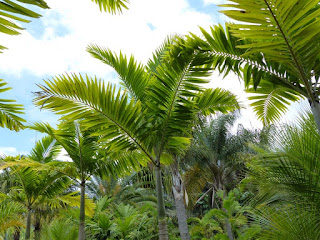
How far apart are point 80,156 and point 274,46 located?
16.9 ft

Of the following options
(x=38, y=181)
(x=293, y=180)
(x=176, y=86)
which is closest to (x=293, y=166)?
(x=293, y=180)

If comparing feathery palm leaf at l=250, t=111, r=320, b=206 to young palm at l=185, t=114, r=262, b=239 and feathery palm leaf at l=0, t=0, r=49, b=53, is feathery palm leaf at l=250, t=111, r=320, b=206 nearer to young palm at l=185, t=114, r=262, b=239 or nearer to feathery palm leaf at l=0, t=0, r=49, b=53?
feathery palm leaf at l=0, t=0, r=49, b=53

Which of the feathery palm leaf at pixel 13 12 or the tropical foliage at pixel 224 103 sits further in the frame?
the tropical foliage at pixel 224 103

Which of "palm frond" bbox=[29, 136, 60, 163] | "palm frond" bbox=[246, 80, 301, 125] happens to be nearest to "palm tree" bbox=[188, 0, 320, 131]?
"palm frond" bbox=[246, 80, 301, 125]

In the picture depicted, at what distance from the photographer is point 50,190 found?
781 cm

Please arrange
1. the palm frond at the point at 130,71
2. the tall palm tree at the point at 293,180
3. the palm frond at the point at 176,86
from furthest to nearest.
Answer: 1. the palm frond at the point at 130,71
2. the palm frond at the point at 176,86
3. the tall palm tree at the point at 293,180

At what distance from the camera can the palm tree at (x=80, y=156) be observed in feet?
19.4

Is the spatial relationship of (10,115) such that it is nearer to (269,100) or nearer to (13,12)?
(13,12)

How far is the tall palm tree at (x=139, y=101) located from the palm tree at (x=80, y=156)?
197 cm

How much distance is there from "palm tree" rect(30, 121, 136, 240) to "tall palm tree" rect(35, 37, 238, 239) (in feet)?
6.46

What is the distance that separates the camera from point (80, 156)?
20.4 feet

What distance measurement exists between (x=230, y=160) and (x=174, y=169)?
19.2ft

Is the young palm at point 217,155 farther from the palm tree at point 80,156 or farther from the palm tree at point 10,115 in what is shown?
the palm tree at point 10,115

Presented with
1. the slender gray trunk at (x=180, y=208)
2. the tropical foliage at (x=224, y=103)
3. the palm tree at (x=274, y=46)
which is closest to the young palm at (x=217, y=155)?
the slender gray trunk at (x=180, y=208)
